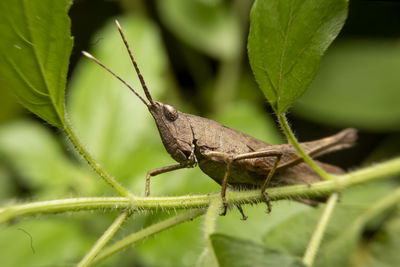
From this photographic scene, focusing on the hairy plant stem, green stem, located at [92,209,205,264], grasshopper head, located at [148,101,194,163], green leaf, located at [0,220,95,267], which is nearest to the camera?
the hairy plant stem

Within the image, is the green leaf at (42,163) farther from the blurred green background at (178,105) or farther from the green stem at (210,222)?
the green stem at (210,222)

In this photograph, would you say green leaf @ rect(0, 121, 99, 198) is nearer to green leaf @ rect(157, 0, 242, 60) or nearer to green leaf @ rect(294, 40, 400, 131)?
green leaf @ rect(157, 0, 242, 60)

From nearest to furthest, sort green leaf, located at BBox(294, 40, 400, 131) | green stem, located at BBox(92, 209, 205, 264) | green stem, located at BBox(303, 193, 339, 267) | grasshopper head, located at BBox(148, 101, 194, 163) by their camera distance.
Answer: green stem, located at BBox(92, 209, 205, 264), green stem, located at BBox(303, 193, 339, 267), grasshopper head, located at BBox(148, 101, 194, 163), green leaf, located at BBox(294, 40, 400, 131)

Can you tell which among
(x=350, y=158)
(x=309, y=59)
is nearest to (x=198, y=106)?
(x=350, y=158)

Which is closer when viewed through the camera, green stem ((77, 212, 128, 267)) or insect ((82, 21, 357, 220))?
green stem ((77, 212, 128, 267))

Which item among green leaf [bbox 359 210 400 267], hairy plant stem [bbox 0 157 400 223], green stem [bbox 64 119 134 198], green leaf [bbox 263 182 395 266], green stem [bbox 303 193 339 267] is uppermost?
green stem [bbox 64 119 134 198]

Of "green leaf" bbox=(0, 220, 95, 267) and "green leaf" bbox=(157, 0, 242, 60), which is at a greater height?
"green leaf" bbox=(157, 0, 242, 60)

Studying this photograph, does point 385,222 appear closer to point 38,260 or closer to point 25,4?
point 38,260

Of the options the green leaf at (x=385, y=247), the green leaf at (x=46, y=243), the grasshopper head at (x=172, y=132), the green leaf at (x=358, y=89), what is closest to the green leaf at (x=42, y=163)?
the green leaf at (x=46, y=243)

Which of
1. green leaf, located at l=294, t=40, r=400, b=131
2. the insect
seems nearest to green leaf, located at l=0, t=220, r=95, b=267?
the insect
